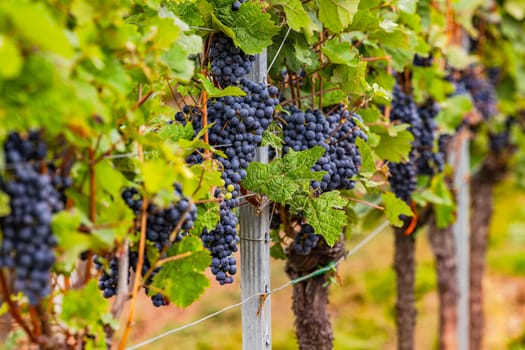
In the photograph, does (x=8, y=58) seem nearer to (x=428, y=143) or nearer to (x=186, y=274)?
(x=186, y=274)

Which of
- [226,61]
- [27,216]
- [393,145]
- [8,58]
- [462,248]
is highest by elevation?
[226,61]

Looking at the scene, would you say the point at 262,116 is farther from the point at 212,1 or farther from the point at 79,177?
the point at 79,177

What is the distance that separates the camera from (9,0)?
37.0 inches

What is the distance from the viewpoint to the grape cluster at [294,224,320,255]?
6.55 ft

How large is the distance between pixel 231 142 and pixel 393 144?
82 cm

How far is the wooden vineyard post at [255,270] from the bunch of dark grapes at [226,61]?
0.15 metres

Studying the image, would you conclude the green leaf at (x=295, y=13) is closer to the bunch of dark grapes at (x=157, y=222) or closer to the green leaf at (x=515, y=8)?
the bunch of dark grapes at (x=157, y=222)

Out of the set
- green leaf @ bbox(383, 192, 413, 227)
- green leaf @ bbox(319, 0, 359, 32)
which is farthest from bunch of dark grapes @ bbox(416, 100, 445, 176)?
green leaf @ bbox(319, 0, 359, 32)

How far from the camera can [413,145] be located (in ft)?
9.05

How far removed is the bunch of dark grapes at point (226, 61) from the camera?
5.52 ft

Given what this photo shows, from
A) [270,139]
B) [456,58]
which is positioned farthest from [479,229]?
[270,139]

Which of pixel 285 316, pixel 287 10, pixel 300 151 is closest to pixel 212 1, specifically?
pixel 287 10

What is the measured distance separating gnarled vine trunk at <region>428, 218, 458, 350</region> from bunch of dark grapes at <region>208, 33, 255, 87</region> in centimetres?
247

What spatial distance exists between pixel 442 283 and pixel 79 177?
330 cm
